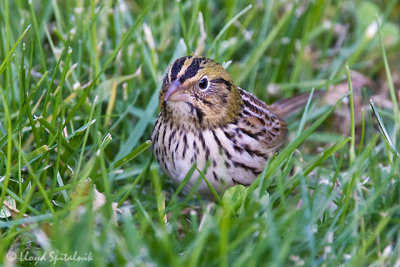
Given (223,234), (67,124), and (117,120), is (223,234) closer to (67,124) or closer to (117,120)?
(67,124)

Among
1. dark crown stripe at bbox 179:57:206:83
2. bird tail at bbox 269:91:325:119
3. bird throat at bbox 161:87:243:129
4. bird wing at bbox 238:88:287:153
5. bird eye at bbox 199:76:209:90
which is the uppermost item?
dark crown stripe at bbox 179:57:206:83

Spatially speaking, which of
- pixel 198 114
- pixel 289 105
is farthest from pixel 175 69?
pixel 289 105

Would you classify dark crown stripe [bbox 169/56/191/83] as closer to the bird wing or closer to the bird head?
the bird head

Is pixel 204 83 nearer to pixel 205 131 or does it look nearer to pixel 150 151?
pixel 205 131

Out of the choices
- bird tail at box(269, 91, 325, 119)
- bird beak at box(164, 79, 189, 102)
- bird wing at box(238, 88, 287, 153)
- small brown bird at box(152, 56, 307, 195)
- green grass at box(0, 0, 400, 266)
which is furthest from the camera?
bird tail at box(269, 91, 325, 119)

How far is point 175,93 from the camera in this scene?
3.08m

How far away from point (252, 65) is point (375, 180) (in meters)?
1.51

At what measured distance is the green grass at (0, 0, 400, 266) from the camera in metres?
2.52

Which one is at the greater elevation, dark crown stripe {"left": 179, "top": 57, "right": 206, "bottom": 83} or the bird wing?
dark crown stripe {"left": 179, "top": 57, "right": 206, "bottom": 83}

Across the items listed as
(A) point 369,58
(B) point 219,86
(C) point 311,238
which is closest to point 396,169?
(C) point 311,238

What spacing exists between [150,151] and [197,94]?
2.57 feet

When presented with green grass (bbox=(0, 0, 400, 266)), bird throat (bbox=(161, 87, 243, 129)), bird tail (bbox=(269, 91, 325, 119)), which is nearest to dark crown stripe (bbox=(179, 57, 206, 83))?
bird throat (bbox=(161, 87, 243, 129))

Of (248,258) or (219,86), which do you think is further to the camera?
(219,86)

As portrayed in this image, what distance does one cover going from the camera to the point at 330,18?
5117mm
